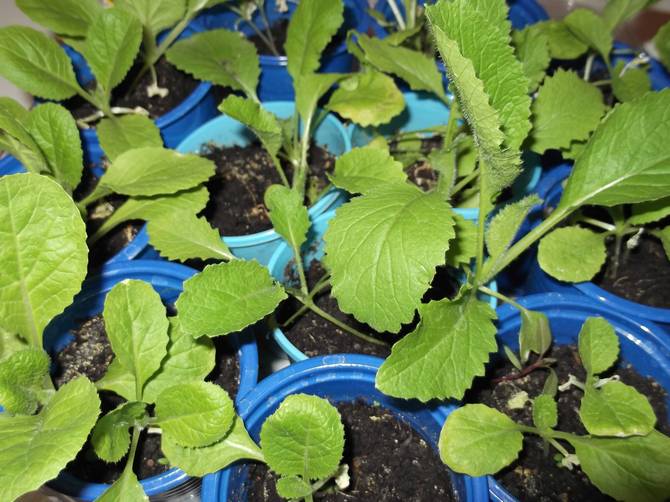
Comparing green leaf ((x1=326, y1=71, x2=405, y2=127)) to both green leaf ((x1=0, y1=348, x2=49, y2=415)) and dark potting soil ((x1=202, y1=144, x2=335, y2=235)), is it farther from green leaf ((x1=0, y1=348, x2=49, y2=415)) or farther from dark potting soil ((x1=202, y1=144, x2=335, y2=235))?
green leaf ((x1=0, y1=348, x2=49, y2=415))

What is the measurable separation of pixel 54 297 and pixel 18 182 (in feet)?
0.48

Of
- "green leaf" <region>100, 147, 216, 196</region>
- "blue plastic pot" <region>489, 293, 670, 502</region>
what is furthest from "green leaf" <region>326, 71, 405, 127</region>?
"blue plastic pot" <region>489, 293, 670, 502</region>

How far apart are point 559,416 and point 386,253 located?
429 millimetres

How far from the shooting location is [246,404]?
665 mm

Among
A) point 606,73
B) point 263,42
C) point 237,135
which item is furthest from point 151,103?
point 606,73

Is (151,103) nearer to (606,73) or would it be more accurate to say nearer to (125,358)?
(125,358)

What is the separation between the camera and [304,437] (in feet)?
1.85

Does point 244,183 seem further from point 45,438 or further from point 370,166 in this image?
point 45,438

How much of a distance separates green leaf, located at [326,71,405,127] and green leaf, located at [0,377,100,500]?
22.4 inches

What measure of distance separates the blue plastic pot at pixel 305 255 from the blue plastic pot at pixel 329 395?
8 cm

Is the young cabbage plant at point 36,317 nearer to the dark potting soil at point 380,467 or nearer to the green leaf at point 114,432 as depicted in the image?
the green leaf at point 114,432

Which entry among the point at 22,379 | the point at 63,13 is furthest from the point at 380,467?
the point at 63,13

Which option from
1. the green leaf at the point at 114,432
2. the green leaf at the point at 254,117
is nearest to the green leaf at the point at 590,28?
the green leaf at the point at 254,117

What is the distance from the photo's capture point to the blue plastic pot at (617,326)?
78 centimetres
